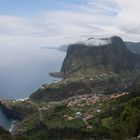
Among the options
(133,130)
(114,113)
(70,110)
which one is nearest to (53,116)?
(70,110)

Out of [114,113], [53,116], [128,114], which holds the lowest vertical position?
[53,116]

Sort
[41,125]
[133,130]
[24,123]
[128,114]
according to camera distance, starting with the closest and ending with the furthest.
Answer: [133,130], [128,114], [41,125], [24,123]

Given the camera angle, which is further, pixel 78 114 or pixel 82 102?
pixel 82 102

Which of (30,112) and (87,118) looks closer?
(87,118)

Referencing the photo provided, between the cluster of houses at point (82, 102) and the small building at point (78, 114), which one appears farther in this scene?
the cluster of houses at point (82, 102)

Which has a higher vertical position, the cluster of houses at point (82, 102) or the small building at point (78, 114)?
the small building at point (78, 114)

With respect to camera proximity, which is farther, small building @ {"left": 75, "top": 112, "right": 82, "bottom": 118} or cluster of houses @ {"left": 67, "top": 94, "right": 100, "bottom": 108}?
cluster of houses @ {"left": 67, "top": 94, "right": 100, "bottom": 108}

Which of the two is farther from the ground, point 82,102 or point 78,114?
point 78,114

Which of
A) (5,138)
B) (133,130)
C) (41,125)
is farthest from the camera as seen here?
(41,125)

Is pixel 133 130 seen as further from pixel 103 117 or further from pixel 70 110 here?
pixel 70 110

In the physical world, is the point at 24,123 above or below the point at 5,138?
below

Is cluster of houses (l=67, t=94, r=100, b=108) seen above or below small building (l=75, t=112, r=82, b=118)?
below
